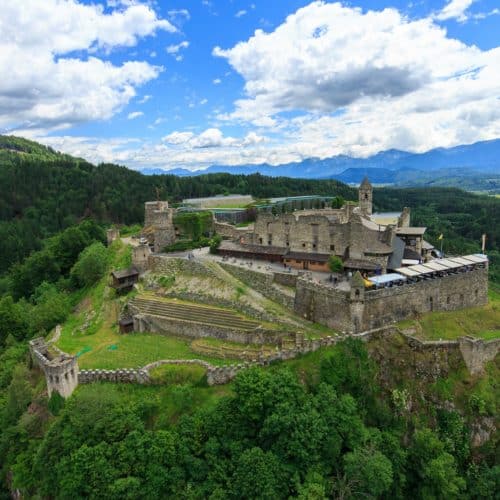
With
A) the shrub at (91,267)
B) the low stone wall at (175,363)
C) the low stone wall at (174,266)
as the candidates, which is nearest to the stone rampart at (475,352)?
the low stone wall at (175,363)

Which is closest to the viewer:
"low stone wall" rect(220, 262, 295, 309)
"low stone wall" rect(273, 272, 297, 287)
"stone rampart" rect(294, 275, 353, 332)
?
"stone rampart" rect(294, 275, 353, 332)

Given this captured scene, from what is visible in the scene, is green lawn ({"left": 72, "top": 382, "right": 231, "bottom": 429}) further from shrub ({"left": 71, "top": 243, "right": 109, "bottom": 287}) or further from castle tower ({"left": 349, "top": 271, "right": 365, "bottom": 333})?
shrub ({"left": 71, "top": 243, "right": 109, "bottom": 287})

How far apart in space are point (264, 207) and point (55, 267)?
3740cm

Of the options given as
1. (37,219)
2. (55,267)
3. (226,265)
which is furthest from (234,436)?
(37,219)

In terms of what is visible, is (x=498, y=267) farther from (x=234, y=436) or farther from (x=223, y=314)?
(x=234, y=436)

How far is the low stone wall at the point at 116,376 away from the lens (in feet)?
91.0

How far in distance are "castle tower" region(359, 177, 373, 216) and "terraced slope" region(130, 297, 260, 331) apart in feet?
92.0

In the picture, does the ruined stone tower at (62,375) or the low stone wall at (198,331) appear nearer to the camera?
the ruined stone tower at (62,375)

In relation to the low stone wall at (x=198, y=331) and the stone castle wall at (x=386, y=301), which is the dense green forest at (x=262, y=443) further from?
the low stone wall at (x=198, y=331)

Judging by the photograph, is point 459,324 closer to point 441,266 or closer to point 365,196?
point 441,266

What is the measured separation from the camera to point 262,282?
3806 cm

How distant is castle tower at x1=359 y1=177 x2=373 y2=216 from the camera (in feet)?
175

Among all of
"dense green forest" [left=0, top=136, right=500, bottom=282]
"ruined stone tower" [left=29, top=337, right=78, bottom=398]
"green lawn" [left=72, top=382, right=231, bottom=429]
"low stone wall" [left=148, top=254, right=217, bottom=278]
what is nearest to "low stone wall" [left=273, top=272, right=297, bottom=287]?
"low stone wall" [left=148, top=254, right=217, bottom=278]

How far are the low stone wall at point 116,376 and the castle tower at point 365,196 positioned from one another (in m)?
37.8
